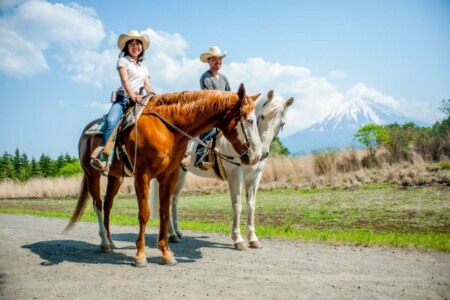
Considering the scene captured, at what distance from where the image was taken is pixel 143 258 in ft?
19.5

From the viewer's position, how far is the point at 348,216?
412 inches

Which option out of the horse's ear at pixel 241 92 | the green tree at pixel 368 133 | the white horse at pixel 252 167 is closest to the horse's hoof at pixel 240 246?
the white horse at pixel 252 167

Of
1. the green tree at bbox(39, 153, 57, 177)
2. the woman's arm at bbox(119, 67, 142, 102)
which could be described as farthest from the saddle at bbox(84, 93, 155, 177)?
the green tree at bbox(39, 153, 57, 177)

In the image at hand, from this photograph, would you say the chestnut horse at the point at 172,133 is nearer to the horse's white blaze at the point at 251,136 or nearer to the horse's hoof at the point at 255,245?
the horse's white blaze at the point at 251,136

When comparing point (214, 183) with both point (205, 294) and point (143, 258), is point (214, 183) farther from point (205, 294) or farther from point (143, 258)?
point (205, 294)

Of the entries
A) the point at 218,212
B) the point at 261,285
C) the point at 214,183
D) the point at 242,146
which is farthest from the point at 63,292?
the point at 214,183

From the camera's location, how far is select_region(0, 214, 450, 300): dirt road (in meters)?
4.45

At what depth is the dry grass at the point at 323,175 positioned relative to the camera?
45.2ft

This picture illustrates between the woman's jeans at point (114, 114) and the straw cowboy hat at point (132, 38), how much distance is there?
1030 mm

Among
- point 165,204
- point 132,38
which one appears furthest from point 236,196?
point 132,38

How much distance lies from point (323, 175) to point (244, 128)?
12503mm

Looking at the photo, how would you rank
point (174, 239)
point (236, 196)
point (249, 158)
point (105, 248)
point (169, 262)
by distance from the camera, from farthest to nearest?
point (174, 239), point (236, 196), point (105, 248), point (169, 262), point (249, 158)

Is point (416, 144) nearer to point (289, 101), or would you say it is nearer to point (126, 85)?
point (289, 101)

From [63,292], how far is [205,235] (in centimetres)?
478
